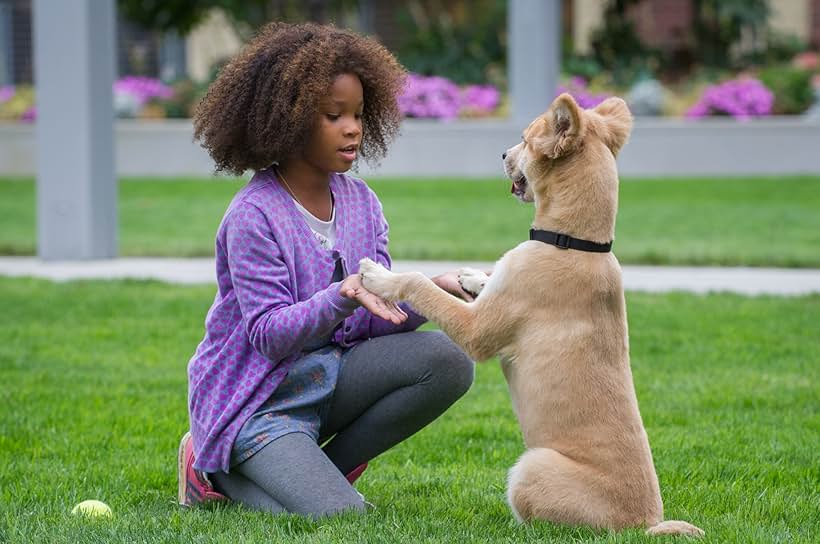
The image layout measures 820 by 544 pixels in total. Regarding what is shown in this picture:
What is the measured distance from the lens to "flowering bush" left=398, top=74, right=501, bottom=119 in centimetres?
2011

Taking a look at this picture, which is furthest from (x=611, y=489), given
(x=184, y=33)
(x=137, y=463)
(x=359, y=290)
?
(x=184, y=33)

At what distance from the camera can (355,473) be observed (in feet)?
15.1

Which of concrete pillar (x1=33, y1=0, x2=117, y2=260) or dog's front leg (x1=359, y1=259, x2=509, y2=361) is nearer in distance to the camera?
dog's front leg (x1=359, y1=259, x2=509, y2=361)

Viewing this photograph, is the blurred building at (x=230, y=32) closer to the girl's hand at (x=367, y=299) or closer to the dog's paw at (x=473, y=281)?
the dog's paw at (x=473, y=281)

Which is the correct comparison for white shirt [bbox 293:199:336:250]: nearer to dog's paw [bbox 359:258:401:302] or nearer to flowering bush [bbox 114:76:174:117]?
dog's paw [bbox 359:258:401:302]

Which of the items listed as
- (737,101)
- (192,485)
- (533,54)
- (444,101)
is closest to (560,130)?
(192,485)

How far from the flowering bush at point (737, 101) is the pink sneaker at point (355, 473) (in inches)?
620

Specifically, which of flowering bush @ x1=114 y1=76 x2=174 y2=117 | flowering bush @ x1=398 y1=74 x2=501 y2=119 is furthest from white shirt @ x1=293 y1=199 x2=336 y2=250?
flowering bush @ x1=114 y1=76 x2=174 y2=117

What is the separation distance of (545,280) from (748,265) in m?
7.14

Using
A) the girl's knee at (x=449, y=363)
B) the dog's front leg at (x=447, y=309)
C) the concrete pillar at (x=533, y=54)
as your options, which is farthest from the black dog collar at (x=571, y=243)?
the concrete pillar at (x=533, y=54)

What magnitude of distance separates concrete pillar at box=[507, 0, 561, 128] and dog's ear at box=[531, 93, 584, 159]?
42.7ft

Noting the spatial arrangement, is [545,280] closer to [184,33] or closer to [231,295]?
[231,295]

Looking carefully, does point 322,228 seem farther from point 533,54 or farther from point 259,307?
point 533,54

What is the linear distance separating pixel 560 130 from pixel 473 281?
26.3 inches
